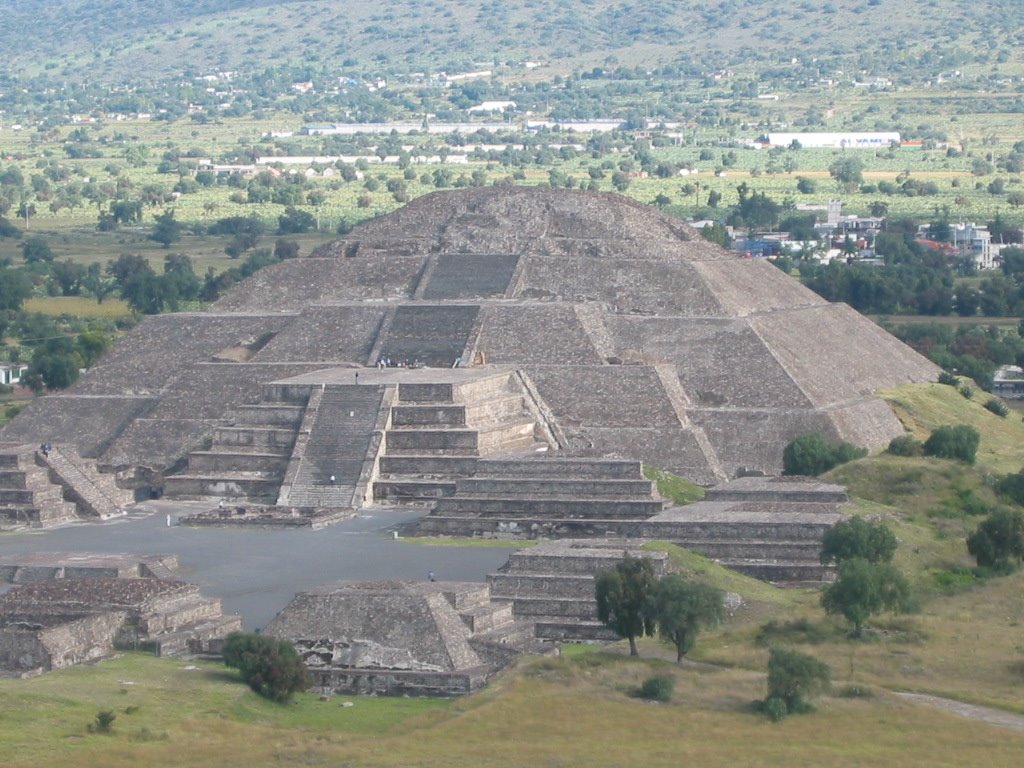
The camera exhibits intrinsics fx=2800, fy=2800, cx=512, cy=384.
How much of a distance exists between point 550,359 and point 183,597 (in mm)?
18485

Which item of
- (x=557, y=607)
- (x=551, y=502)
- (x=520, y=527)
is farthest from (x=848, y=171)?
(x=557, y=607)

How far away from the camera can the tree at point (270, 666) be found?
34750 mm

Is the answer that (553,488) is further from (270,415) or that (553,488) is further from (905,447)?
(270,415)

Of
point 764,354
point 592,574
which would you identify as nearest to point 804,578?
point 592,574

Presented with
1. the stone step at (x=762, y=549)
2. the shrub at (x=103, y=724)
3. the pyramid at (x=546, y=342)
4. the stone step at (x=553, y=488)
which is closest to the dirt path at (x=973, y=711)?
the stone step at (x=762, y=549)

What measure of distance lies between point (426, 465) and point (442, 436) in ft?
2.19

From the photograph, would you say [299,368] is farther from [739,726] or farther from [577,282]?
[739,726]

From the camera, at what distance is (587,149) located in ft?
524

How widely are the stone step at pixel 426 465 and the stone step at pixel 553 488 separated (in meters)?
2.13

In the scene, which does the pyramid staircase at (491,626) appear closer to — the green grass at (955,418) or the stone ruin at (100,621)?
the stone ruin at (100,621)

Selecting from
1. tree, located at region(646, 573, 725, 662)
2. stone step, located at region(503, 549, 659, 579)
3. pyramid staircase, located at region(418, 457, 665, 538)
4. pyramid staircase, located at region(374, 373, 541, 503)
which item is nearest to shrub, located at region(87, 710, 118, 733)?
tree, located at region(646, 573, 725, 662)

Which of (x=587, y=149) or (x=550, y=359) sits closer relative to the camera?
(x=550, y=359)

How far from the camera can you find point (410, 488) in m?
51.3

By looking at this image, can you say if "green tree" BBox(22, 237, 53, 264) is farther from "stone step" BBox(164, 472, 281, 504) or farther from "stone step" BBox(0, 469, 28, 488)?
"stone step" BBox(0, 469, 28, 488)
